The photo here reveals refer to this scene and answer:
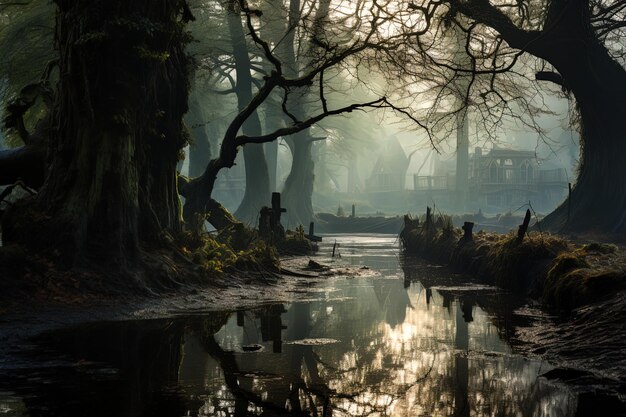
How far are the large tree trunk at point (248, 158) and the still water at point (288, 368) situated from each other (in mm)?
32134

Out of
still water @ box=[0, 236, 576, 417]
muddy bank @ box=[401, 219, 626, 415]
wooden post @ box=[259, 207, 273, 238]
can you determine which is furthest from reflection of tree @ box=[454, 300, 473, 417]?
wooden post @ box=[259, 207, 273, 238]

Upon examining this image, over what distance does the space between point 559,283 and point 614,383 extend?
5059 mm

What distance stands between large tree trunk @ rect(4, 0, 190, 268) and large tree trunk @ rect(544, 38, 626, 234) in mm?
15599

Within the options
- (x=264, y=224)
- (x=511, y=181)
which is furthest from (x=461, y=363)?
(x=511, y=181)

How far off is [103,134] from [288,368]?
20.4 ft

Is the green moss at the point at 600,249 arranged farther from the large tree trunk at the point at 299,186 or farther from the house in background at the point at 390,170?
the house in background at the point at 390,170

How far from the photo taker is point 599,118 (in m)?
24.4

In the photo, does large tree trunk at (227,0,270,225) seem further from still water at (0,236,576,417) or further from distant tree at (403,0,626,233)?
still water at (0,236,576,417)

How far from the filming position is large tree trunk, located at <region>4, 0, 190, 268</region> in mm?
10945

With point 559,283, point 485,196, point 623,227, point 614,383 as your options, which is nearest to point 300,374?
point 614,383

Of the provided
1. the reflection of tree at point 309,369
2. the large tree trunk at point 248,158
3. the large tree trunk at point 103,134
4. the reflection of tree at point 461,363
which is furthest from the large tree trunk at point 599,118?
the large tree trunk at point 248,158

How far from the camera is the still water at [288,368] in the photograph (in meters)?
5.14

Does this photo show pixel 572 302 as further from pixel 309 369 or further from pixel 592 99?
pixel 592 99

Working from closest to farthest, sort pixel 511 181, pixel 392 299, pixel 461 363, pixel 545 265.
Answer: pixel 461 363 → pixel 392 299 → pixel 545 265 → pixel 511 181
